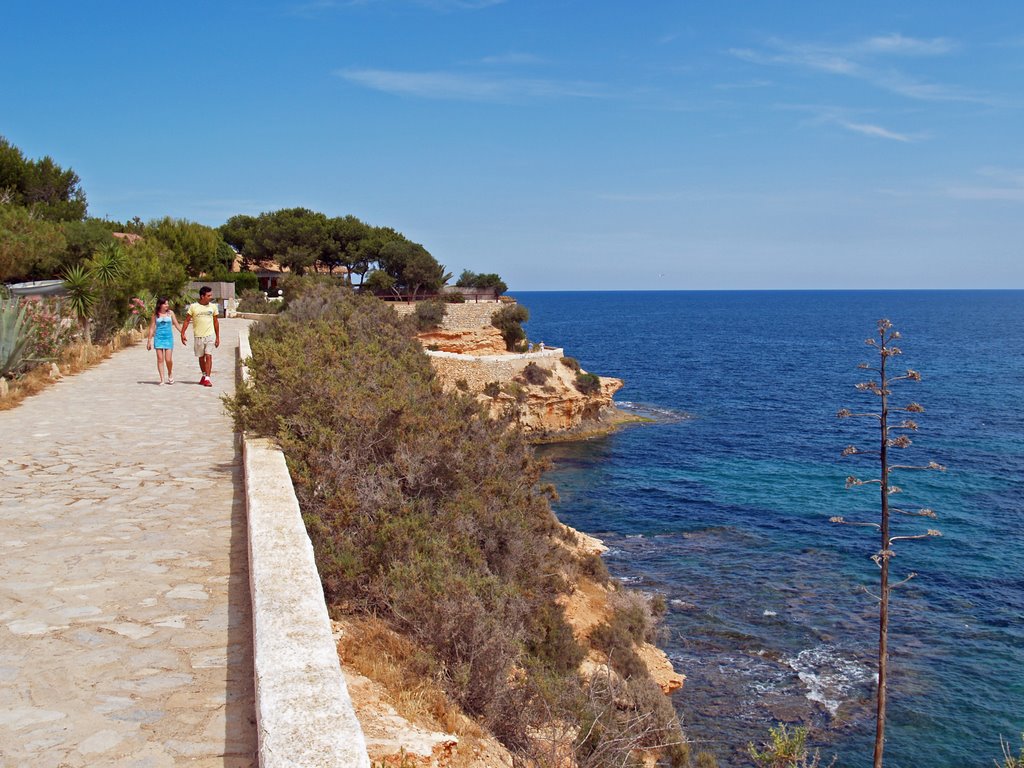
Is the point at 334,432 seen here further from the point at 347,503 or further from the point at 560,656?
the point at 560,656

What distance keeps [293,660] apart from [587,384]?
36564 millimetres

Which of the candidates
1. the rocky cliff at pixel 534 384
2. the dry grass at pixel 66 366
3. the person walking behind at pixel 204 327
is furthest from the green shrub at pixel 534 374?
the person walking behind at pixel 204 327

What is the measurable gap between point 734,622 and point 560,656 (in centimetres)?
1036

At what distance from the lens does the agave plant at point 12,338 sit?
1226 cm

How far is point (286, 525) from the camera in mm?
4699

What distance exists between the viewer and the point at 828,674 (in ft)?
48.2

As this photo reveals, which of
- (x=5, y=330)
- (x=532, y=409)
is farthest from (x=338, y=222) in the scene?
(x=5, y=330)

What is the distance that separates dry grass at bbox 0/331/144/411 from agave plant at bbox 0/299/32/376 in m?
0.25

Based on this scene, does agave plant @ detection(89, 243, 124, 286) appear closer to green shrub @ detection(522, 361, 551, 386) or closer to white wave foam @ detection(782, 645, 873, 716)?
white wave foam @ detection(782, 645, 873, 716)

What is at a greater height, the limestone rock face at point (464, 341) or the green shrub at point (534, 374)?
the limestone rock face at point (464, 341)

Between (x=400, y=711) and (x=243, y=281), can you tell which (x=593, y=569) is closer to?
(x=400, y=711)

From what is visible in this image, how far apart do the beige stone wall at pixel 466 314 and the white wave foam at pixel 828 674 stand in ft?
99.9

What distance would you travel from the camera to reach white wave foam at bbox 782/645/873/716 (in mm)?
13867

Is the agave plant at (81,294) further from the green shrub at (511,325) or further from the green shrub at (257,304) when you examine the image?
the green shrub at (511,325)
